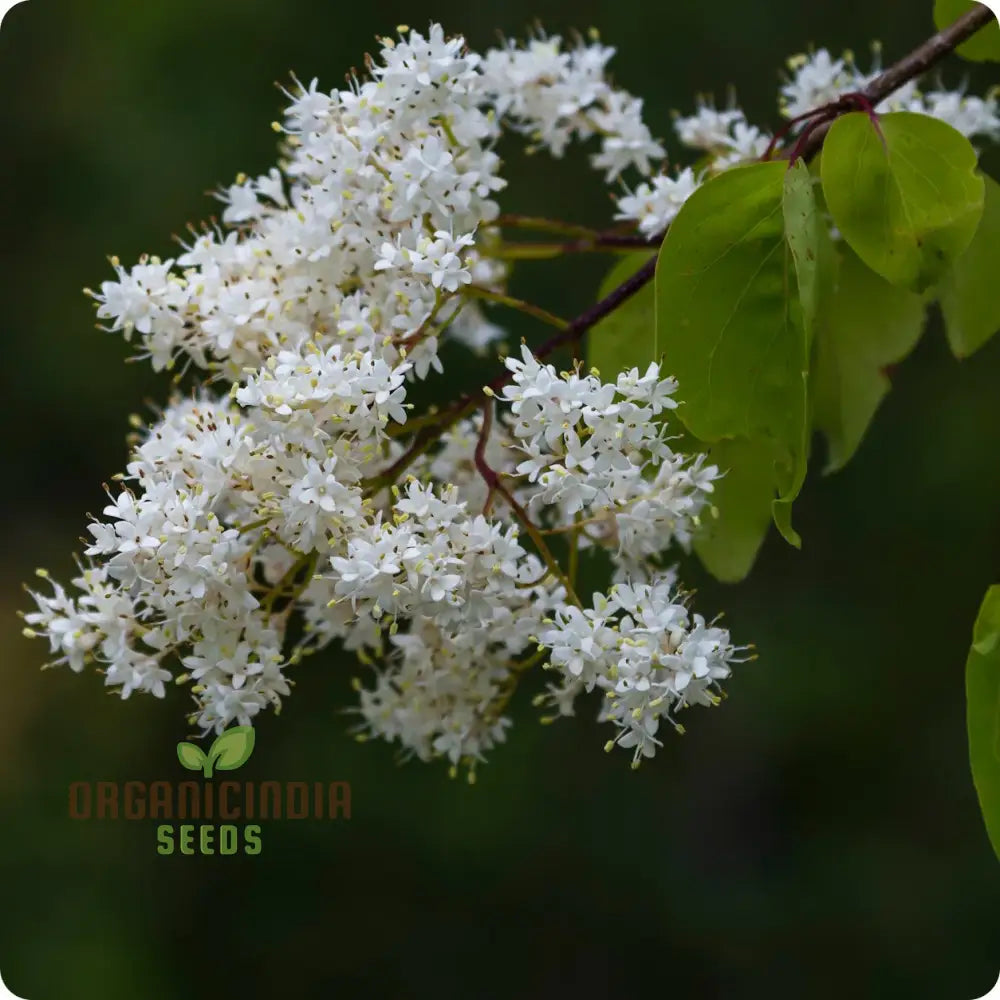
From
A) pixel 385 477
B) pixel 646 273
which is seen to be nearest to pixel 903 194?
pixel 646 273

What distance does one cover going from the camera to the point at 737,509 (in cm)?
115

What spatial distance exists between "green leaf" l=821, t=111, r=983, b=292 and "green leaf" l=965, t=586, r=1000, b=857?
0.83 ft

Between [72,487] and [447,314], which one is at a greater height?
[72,487]

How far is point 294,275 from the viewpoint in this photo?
1.08m

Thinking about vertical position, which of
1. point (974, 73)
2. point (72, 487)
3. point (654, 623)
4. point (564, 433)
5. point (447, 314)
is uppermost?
point (974, 73)

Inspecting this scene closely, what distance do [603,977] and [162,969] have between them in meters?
1.02

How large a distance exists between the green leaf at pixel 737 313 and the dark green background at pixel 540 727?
207cm

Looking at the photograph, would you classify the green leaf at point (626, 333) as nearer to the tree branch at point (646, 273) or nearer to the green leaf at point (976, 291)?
the tree branch at point (646, 273)

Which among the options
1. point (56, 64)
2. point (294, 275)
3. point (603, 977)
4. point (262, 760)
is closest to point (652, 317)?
point (294, 275)

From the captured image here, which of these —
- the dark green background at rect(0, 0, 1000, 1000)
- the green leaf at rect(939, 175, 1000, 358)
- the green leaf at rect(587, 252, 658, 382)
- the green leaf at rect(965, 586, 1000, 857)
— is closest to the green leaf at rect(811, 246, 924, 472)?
the green leaf at rect(939, 175, 1000, 358)

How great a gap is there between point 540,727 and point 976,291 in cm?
212

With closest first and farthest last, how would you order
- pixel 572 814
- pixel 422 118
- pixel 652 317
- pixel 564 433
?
pixel 564 433
pixel 422 118
pixel 652 317
pixel 572 814

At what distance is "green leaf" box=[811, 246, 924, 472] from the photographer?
1.21 m

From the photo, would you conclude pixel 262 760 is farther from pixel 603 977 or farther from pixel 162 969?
pixel 603 977
